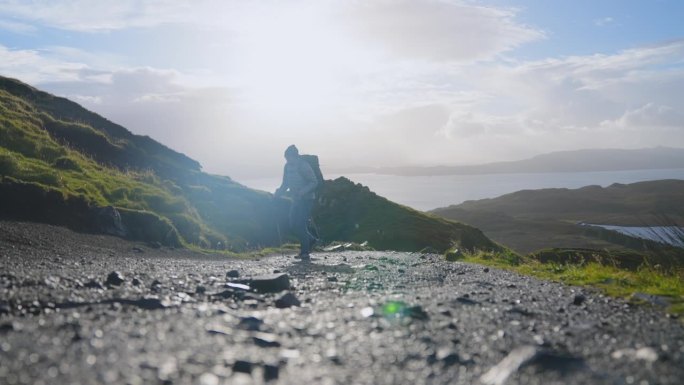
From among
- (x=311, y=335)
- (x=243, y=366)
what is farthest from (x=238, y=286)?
(x=243, y=366)

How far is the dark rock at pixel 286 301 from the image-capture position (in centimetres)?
718

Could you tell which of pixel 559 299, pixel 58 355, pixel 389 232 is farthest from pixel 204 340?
pixel 389 232

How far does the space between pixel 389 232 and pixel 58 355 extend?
47626mm

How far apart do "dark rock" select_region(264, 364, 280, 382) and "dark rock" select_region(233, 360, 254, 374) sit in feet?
0.40

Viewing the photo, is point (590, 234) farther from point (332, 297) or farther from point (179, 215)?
point (332, 297)

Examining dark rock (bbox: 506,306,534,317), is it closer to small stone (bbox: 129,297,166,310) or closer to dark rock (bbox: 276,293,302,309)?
dark rock (bbox: 276,293,302,309)

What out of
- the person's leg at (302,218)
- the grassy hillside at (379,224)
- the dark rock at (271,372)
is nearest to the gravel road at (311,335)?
the dark rock at (271,372)

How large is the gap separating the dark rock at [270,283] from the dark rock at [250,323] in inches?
105

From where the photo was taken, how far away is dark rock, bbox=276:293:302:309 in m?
7.18

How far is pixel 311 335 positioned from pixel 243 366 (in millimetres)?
1376

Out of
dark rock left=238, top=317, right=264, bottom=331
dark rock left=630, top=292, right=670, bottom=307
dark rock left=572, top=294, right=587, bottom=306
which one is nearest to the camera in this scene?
dark rock left=238, top=317, right=264, bottom=331

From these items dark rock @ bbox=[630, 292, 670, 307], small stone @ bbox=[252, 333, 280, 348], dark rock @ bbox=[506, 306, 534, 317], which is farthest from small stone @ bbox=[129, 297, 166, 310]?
dark rock @ bbox=[630, 292, 670, 307]

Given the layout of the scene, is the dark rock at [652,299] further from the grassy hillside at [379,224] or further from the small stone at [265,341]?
the grassy hillside at [379,224]

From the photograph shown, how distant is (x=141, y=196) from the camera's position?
27406mm
